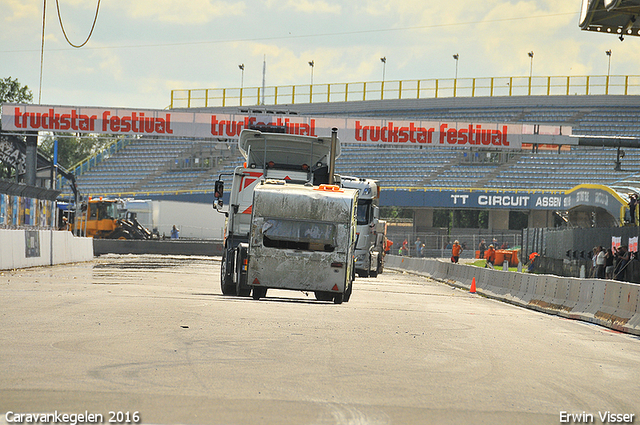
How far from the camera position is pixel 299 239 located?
53.1 feet

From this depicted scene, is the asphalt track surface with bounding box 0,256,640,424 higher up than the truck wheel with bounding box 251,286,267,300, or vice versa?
the asphalt track surface with bounding box 0,256,640,424

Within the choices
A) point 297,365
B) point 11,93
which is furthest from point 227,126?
point 11,93

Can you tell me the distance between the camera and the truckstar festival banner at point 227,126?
1695 inches

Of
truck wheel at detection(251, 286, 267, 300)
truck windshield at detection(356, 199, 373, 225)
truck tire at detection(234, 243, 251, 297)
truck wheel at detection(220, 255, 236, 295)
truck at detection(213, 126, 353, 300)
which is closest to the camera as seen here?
truck tire at detection(234, 243, 251, 297)

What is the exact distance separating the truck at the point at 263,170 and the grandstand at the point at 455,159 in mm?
35087

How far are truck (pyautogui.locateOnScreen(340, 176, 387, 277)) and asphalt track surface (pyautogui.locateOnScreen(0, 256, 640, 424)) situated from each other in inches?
522

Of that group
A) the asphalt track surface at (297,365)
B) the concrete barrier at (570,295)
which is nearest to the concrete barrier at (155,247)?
the concrete barrier at (570,295)

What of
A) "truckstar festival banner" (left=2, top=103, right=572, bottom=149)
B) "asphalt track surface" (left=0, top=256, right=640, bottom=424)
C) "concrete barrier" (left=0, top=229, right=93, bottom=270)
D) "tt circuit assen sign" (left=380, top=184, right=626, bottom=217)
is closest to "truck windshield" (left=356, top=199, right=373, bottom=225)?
"concrete barrier" (left=0, top=229, right=93, bottom=270)

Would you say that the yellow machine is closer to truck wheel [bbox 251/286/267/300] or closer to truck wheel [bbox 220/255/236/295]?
truck wheel [bbox 220/255/236/295]

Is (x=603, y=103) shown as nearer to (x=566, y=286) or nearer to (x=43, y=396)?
(x=566, y=286)

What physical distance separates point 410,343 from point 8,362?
199 inches

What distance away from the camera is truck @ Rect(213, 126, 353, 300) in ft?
60.6

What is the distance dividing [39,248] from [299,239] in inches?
623

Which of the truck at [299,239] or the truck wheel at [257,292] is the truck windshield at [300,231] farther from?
the truck wheel at [257,292]
